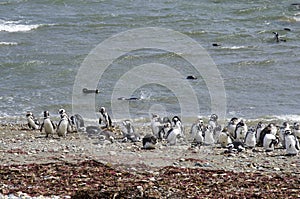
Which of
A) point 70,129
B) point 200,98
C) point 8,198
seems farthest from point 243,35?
point 8,198

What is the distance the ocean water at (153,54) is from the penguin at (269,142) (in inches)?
220

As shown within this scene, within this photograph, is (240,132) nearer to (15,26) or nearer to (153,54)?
(153,54)

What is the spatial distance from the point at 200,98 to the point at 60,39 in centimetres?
1392

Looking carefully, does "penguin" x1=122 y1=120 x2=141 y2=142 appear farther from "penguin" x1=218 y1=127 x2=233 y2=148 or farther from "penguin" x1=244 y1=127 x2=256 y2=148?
"penguin" x1=244 y1=127 x2=256 y2=148

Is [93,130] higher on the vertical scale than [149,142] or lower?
higher

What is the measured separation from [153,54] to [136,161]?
2005 cm

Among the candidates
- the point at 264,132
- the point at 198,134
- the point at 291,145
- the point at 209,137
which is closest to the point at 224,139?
the point at 209,137

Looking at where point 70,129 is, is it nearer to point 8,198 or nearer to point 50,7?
point 8,198

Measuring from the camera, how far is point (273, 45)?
38375mm

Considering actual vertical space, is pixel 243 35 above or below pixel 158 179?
above

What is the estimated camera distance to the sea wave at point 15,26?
139ft

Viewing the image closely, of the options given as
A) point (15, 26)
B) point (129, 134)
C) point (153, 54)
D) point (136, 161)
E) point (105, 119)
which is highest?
point (15, 26)

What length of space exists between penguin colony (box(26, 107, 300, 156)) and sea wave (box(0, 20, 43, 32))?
20.4 metres

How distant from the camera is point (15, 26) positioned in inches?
1699
